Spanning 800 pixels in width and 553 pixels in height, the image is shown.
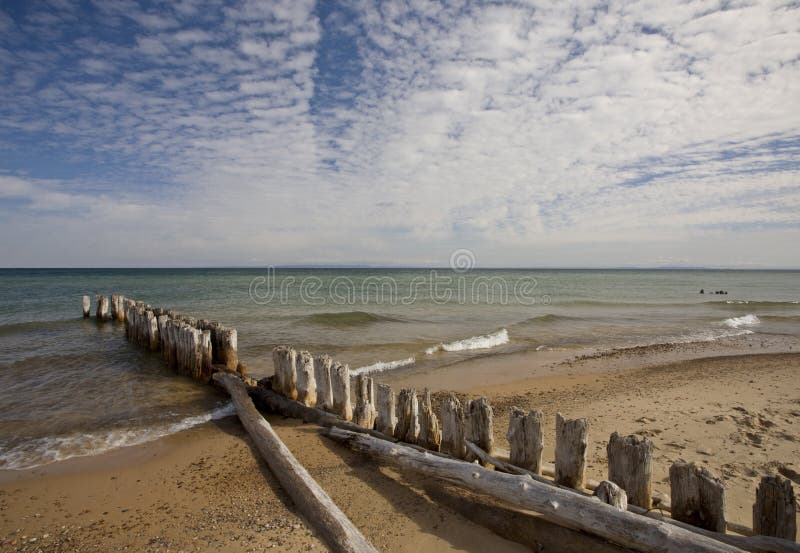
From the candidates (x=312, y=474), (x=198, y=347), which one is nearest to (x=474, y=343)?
(x=198, y=347)

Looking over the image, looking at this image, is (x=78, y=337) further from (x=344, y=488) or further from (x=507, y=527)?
(x=507, y=527)

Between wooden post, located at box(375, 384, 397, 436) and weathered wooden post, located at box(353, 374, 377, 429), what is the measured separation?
0.47m

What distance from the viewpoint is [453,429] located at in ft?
16.7

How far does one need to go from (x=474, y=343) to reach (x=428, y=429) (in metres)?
10.2

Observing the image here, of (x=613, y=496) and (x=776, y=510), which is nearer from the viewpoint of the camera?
(x=776, y=510)

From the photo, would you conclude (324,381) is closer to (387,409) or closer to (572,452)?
(387,409)

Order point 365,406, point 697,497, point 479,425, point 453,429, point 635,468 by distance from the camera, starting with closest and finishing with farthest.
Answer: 1. point 697,497
2. point 635,468
3. point 479,425
4. point 453,429
5. point 365,406

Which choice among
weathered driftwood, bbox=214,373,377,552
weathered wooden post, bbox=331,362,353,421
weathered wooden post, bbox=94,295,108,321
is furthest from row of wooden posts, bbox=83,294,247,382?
weathered wooden post, bbox=94,295,108,321

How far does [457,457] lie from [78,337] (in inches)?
683

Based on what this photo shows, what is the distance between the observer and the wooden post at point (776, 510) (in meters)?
3.15

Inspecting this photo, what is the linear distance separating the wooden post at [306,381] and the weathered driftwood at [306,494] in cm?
93

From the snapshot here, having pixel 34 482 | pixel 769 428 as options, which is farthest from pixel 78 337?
pixel 769 428

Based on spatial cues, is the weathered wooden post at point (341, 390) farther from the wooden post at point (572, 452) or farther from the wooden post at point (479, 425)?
the wooden post at point (572, 452)

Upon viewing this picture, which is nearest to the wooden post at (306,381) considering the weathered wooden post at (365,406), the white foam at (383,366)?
the weathered wooden post at (365,406)
